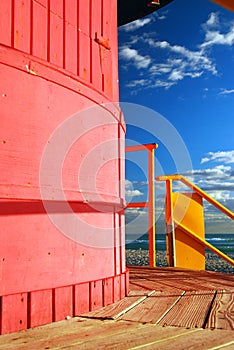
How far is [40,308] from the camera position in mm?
2607

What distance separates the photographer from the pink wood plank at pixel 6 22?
103 inches

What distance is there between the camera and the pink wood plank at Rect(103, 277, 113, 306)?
317 centimetres

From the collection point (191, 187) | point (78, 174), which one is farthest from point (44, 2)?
point (191, 187)

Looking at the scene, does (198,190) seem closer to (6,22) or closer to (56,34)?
(56,34)

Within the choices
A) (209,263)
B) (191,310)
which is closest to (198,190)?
(191,310)

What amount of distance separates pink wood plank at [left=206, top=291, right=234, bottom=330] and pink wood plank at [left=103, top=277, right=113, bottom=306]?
75 centimetres

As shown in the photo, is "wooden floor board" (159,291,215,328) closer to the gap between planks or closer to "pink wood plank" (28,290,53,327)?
the gap between planks

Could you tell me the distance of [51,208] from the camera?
9.19 ft

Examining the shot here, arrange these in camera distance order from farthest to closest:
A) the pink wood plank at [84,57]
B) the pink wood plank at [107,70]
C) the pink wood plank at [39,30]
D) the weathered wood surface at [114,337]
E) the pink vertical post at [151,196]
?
the pink vertical post at [151,196], the pink wood plank at [107,70], the pink wood plank at [84,57], the pink wood plank at [39,30], the weathered wood surface at [114,337]

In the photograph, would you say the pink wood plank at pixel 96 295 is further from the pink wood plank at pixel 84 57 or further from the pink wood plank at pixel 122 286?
the pink wood plank at pixel 84 57

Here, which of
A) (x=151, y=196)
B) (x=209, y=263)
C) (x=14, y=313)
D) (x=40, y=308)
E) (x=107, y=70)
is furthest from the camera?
(x=209, y=263)

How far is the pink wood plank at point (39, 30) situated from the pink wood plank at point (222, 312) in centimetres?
198

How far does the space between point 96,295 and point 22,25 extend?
188cm

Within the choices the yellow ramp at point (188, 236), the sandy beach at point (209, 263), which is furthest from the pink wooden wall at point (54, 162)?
the sandy beach at point (209, 263)
